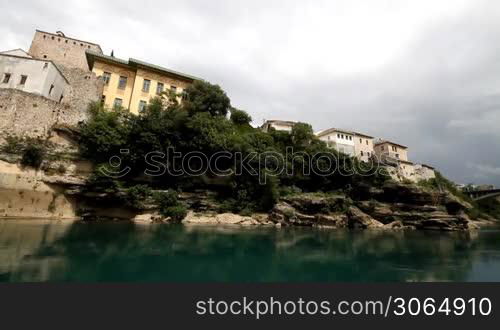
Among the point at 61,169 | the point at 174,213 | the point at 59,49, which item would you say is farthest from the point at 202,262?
the point at 59,49

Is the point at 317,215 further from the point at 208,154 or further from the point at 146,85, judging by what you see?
the point at 146,85

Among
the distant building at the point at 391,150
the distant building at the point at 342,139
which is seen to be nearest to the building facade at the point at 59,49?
the distant building at the point at 342,139

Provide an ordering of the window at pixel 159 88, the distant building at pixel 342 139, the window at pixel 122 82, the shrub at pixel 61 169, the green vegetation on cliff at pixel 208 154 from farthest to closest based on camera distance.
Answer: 1. the distant building at pixel 342 139
2. the window at pixel 159 88
3. the window at pixel 122 82
4. the green vegetation on cliff at pixel 208 154
5. the shrub at pixel 61 169

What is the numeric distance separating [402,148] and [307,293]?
61.9 m

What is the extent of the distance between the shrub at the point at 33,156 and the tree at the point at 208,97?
48.5 feet

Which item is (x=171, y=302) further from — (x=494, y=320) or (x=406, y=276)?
(x=406, y=276)

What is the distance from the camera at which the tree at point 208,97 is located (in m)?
29.7

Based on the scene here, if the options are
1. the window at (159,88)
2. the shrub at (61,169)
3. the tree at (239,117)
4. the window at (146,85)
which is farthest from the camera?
the tree at (239,117)

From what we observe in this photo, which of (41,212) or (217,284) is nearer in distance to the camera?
(217,284)

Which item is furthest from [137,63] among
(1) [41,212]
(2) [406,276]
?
(2) [406,276]

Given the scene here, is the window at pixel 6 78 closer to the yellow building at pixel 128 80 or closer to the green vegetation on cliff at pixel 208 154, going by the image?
the green vegetation on cliff at pixel 208 154

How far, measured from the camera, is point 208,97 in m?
29.8

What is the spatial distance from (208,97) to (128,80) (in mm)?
11154

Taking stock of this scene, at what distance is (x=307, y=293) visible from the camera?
5.73 metres
